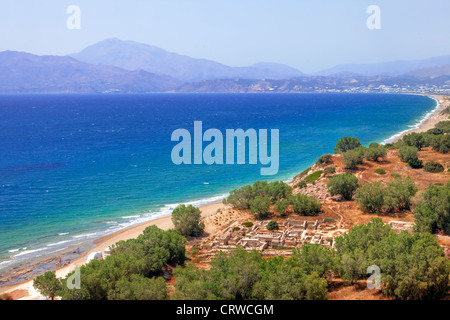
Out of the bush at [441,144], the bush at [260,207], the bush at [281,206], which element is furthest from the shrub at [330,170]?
the bush at [441,144]

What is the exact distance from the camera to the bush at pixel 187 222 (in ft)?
118

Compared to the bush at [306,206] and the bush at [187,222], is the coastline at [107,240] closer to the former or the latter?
the bush at [187,222]

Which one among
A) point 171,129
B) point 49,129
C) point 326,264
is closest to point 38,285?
point 326,264

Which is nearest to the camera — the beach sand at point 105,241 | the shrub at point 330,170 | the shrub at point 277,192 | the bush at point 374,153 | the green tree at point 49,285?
the green tree at point 49,285

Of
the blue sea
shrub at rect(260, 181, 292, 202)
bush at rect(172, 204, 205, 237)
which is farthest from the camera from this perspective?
shrub at rect(260, 181, 292, 202)

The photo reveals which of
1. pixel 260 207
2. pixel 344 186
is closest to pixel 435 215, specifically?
pixel 344 186

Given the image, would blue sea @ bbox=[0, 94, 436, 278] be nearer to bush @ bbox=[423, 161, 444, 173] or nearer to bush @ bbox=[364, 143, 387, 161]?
bush @ bbox=[364, 143, 387, 161]

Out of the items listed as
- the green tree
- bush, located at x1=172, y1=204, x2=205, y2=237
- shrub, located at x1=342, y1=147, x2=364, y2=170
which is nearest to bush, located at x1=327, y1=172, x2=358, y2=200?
shrub, located at x1=342, y1=147, x2=364, y2=170

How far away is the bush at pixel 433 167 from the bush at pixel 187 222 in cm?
2950

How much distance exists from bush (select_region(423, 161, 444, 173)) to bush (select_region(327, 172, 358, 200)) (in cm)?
1218

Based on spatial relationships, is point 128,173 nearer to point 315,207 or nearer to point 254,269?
point 315,207

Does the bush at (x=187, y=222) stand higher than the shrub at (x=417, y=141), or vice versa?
the shrub at (x=417, y=141)

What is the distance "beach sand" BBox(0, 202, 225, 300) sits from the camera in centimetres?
2611

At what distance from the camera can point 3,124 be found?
124938 mm
